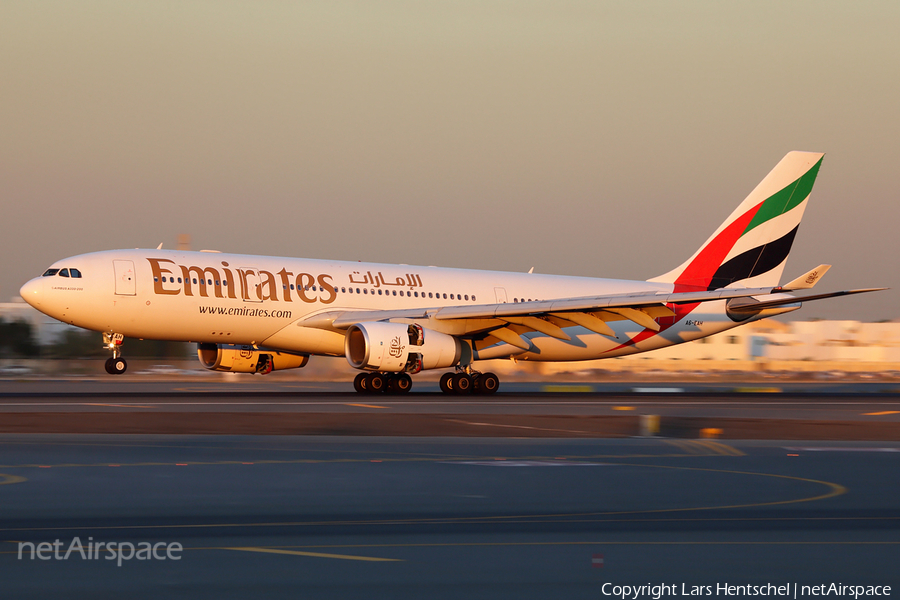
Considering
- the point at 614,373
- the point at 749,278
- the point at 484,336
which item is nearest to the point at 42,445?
the point at 484,336

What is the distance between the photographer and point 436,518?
28.9 ft

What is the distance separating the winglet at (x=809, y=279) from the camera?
31.0 metres

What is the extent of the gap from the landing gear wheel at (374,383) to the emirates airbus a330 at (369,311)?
0.10 ft

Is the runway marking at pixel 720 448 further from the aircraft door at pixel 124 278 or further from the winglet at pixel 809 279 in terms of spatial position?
the aircraft door at pixel 124 278

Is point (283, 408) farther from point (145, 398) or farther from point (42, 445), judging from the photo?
point (42, 445)

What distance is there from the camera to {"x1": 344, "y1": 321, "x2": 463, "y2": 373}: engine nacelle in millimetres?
29016

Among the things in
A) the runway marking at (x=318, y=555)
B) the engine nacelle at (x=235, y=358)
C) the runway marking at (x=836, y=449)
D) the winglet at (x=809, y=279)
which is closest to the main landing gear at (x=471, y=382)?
the engine nacelle at (x=235, y=358)

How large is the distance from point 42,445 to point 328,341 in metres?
17.3

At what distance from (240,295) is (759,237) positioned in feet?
63.5

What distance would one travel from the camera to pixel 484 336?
107 feet

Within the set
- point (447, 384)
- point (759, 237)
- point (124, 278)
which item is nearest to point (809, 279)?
point (759, 237)

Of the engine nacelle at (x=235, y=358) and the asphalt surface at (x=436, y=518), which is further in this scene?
the engine nacelle at (x=235, y=358)

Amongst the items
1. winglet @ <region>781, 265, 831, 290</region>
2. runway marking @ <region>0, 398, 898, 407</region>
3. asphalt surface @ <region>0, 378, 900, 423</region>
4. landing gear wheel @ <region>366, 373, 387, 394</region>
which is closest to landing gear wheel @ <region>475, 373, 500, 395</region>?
asphalt surface @ <region>0, 378, 900, 423</region>

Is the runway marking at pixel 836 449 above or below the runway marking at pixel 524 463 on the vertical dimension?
below
